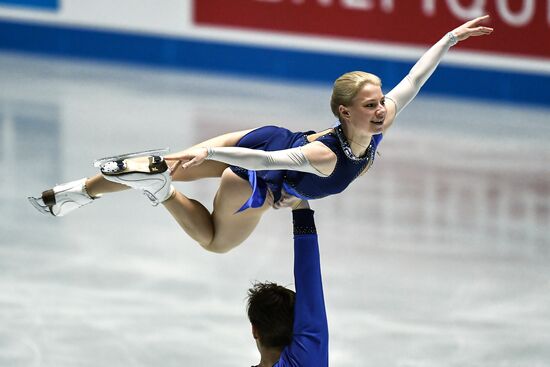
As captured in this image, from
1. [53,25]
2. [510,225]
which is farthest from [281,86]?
[510,225]

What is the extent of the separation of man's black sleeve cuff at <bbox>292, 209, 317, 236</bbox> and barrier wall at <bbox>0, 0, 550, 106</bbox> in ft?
22.4

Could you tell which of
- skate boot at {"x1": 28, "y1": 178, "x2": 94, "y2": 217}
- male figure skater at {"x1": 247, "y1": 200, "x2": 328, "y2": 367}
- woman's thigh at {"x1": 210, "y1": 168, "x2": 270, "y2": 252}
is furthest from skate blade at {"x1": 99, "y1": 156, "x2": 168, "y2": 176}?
male figure skater at {"x1": 247, "y1": 200, "x2": 328, "y2": 367}

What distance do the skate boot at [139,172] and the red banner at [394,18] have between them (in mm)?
6462

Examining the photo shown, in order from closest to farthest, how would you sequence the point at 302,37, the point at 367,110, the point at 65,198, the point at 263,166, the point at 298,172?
the point at 263,166
the point at 367,110
the point at 298,172
the point at 65,198
the point at 302,37

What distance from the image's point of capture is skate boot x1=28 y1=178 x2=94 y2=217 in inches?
189

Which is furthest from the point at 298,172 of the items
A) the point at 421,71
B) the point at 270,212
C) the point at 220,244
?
the point at 270,212

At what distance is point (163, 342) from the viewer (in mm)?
5223

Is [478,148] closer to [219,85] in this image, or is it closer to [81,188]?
[219,85]

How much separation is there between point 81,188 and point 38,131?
14.0 ft

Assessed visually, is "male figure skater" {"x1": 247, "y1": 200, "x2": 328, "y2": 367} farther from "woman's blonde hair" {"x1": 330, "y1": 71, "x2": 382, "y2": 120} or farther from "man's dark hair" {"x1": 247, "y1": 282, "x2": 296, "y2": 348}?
"woman's blonde hair" {"x1": 330, "y1": 71, "x2": 382, "y2": 120}

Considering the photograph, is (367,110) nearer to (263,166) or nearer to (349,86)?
(349,86)

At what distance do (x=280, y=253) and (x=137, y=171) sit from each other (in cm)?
228

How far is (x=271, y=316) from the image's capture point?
354 cm

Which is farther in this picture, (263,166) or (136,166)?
(136,166)
